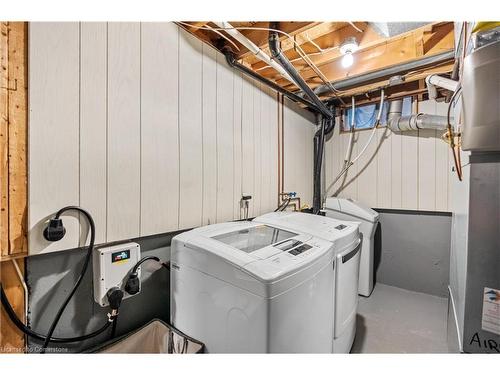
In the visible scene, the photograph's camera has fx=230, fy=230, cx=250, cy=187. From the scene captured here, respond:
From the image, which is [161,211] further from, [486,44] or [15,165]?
[486,44]

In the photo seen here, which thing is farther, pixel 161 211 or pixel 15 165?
pixel 161 211

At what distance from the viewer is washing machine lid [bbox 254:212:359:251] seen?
51.9 inches

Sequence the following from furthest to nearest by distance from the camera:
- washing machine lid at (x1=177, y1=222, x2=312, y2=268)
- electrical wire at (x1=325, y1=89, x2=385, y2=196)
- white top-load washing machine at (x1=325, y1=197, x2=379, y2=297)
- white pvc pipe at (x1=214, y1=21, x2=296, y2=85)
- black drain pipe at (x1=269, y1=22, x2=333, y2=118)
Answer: electrical wire at (x1=325, y1=89, x2=385, y2=196)
white top-load washing machine at (x1=325, y1=197, x2=379, y2=297)
black drain pipe at (x1=269, y1=22, x2=333, y2=118)
white pvc pipe at (x1=214, y1=21, x2=296, y2=85)
washing machine lid at (x1=177, y1=222, x2=312, y2=268)

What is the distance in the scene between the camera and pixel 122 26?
3.61ft

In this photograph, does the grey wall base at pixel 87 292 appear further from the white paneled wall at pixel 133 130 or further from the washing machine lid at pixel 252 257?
the washing machine lid at pixel 252 257

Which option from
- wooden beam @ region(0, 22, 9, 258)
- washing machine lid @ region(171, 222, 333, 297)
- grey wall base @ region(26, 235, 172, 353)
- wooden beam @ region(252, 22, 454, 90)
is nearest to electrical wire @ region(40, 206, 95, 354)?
grey wall base @ region(26, 235, 172, 353)

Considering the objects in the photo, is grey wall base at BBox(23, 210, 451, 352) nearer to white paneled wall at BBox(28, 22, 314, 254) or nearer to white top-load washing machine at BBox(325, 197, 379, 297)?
white paneled wall at BBox(28, 22, 314, 254)

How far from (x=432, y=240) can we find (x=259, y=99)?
2.24 metres

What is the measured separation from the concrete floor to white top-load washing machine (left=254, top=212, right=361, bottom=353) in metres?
0.40

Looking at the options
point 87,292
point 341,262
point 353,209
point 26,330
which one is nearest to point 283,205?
point 353,209

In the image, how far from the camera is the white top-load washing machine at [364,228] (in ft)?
7.53

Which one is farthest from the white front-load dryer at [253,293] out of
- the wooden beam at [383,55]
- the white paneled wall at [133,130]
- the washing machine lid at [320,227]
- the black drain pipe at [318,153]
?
the wooden beam at [383,55]

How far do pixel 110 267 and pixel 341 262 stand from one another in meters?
1.16

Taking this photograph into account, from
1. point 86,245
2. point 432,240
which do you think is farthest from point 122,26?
point 432,240
